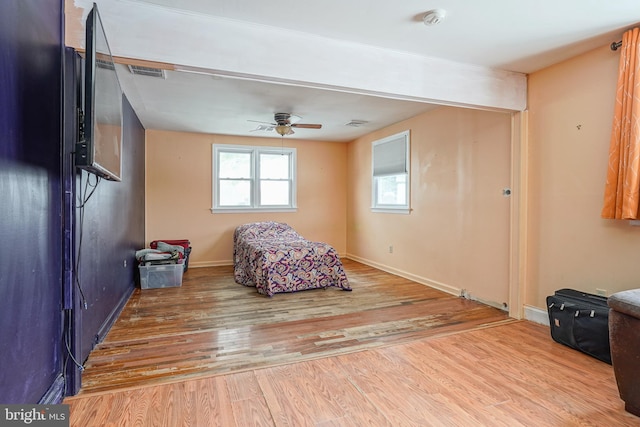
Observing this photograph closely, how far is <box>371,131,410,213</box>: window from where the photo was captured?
16.3 feet

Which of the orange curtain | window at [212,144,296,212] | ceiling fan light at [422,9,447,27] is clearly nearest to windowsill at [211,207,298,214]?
window at [212,144,296,212]

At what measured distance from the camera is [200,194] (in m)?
5.80

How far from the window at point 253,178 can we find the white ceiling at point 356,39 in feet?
8.93

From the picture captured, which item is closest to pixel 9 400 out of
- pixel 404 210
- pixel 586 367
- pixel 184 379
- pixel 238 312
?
pixel 184 379

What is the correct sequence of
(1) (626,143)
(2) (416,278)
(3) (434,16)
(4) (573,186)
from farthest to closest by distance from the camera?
(2) (416,278) → (4) (573,186) → (1) (626,143) → (3) (434,16)

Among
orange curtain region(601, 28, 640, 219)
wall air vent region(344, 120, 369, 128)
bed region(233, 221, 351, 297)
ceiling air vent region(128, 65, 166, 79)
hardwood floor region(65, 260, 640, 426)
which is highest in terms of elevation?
wall air vent region(344, 120, 369, 128)

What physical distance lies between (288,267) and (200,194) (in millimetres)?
2587

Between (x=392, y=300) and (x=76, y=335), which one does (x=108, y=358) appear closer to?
(x=76, y=335)

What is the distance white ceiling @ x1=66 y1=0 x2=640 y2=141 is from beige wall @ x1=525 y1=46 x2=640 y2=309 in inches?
8.5

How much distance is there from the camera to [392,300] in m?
3.80

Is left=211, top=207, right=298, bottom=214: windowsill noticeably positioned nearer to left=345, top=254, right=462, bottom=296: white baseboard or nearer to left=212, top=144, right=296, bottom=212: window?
left=212, top=144, right=296, bottom=212: window

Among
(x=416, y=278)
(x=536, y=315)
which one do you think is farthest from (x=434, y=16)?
(x=416, y=278)

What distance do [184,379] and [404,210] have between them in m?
3.73

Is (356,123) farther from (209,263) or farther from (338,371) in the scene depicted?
(338,371)
